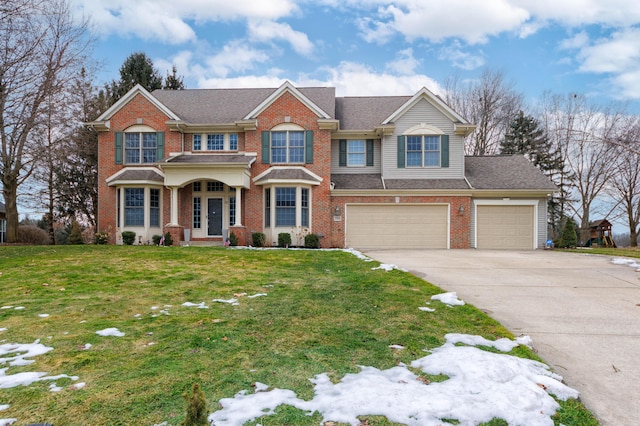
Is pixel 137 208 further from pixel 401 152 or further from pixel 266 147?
pixel 401 152

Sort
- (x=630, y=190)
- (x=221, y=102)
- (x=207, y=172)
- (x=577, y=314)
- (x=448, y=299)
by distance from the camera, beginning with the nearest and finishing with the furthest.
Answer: (x=577, y=314)
(x=448, y=299)
(x=207, y=172)
(x=221, y=102)
(x=630, y=190)

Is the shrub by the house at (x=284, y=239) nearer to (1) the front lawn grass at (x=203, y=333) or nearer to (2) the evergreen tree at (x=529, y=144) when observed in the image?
(1) the front lawn grass at (x=203, y=333)

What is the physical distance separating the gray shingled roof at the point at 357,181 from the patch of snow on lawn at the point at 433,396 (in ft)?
49.1

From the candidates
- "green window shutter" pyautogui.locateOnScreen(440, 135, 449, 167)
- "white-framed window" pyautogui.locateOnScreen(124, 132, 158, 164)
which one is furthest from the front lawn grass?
"green window shutter" pyautogui.locateOnScreen(440, 135, 449, 167)

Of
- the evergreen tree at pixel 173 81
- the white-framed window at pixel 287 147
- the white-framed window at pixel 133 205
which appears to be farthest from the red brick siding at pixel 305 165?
the evergreen tree at pixel 173 81

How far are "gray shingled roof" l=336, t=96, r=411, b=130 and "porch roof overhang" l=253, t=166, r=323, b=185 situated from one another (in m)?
3.40

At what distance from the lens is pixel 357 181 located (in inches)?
733

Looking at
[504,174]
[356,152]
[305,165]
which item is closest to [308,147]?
[305,165]

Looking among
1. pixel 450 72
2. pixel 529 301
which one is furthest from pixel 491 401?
pixel 450 72

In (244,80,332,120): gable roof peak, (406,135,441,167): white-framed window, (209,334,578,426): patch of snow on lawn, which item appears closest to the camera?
(209,334,578,426): patch of snow on lawn

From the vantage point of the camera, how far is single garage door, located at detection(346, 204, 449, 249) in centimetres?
1784

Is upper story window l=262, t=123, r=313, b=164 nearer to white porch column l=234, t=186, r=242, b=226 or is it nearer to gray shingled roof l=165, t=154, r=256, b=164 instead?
gray shingled roof l=165, t=154, r=256, b=164

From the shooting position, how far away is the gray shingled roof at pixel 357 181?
18125 millimetres

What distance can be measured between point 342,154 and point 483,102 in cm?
1796
